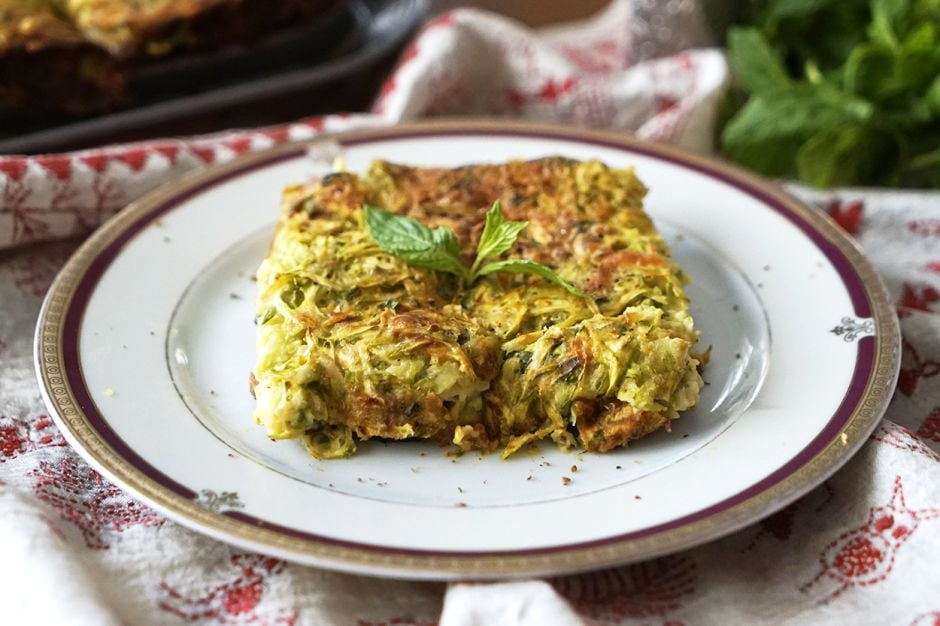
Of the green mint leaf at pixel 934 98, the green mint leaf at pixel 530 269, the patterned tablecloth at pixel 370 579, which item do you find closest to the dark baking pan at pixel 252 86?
the patterned tablecloth at pixel 370 579

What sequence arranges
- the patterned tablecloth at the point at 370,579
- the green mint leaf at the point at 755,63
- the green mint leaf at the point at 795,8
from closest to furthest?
the patterned tablecloth at the point at 370,579 → the green mint leaf at the point at 755,63 → the green mint leaf at the point at 795,8

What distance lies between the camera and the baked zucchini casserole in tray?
2.68m

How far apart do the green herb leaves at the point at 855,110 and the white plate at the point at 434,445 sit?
1.82 feet

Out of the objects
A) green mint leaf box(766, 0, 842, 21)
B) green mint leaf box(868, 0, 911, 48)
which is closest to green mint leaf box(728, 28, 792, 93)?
green mint leaf box(766, 0, 842, 21)

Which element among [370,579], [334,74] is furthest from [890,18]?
[370,579]

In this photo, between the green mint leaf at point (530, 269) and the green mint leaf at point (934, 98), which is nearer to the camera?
the green mint leaf at point (530, 269)

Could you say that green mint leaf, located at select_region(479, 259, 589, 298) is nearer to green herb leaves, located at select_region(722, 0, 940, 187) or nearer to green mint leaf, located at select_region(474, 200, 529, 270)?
green mint leaf, located at select_region(474, 200, 529, 270)

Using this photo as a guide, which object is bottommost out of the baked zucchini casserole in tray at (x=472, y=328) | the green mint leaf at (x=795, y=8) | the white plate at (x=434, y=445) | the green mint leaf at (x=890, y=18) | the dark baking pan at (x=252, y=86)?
the dark baking pan at (x=252, y=86)

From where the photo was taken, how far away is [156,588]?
253cm

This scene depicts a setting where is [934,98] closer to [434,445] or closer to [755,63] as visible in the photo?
[755,63]

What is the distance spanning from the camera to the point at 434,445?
279 centimetres

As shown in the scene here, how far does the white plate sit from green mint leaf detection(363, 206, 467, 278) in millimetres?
500

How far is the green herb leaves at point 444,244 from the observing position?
300cm

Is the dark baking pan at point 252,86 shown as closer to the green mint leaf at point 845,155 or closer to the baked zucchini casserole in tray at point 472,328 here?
the baked zucchini casserole in tray at point 472,328
